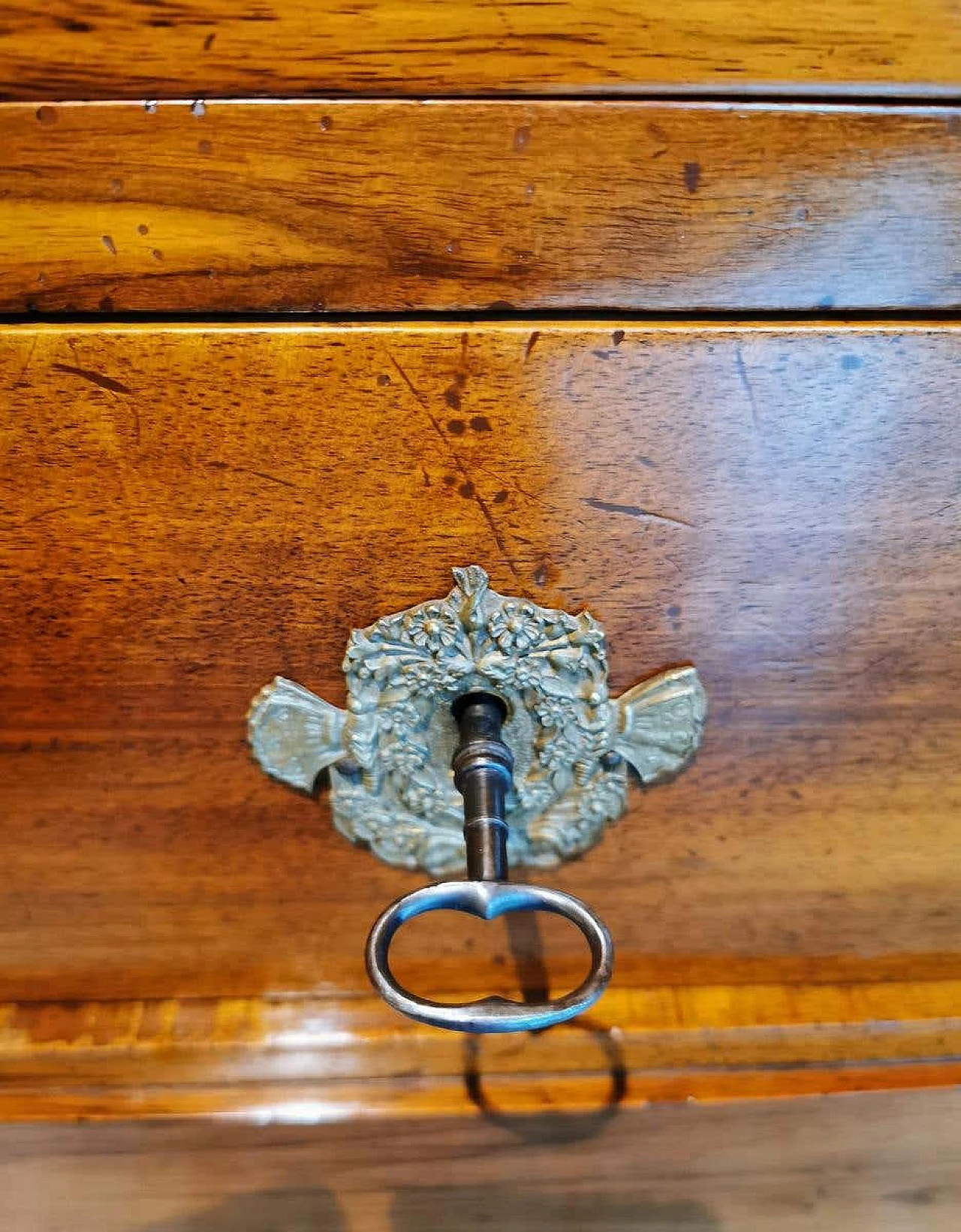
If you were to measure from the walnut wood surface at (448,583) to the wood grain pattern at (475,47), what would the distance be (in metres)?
0.07

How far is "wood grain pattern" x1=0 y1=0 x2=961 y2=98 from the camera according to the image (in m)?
0.27

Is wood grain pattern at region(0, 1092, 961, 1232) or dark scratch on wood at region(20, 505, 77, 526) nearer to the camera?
dark scratch on wood at region(20, 505, 77, 526)

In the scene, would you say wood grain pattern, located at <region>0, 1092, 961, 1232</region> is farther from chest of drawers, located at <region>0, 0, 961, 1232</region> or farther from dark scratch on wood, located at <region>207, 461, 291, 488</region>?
dark scratch on wood, located at <region>207, 461, 291, 488</region>

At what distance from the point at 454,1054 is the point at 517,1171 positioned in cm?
8

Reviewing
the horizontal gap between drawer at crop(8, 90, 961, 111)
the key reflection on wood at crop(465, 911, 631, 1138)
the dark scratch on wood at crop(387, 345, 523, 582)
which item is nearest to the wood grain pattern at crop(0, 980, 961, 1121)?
the key reflection on wood at crop(465, 911, 631, 1138)

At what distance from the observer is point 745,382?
30 centimetres

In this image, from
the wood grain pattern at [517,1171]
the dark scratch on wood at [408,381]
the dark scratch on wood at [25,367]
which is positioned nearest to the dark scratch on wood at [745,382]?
the dark scratch on wood at [408,381]

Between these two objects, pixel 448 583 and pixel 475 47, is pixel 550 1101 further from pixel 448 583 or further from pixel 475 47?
pixel 475 47

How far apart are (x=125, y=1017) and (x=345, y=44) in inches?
18.0

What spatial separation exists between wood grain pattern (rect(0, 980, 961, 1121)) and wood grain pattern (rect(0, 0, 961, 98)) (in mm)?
414

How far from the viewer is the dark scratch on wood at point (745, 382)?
299mm

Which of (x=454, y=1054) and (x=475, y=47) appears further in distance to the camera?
(x=454, y=1054)

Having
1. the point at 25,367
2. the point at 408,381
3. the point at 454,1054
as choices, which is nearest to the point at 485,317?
the point at 408,381

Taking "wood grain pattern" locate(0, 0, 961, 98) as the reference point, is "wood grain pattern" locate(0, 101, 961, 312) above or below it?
below
